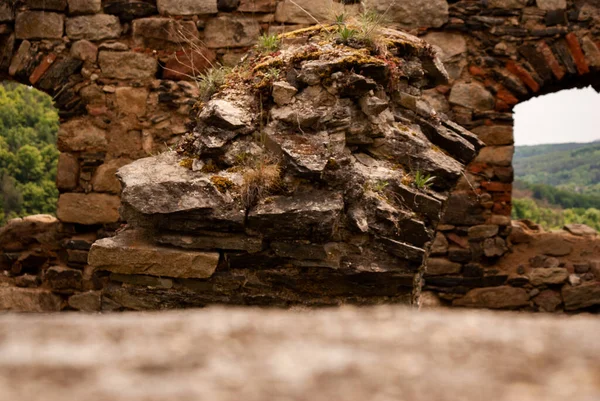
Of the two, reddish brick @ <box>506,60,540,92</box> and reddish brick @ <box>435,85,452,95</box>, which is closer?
reddish brick @ <box>506,60,540,92</box>

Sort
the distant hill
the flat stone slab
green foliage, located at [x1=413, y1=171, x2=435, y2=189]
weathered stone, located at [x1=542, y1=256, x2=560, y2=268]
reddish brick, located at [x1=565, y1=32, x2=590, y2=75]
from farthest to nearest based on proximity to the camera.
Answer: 1. the distant hill
2. weathered stone, located at [x1=542, y1=256, x2=560, y2=268]
3. reddish brick, located at [x1=565, y1=32, x2=590, y2=75]
4. green foliage, located at [x1=413, y1=171, x2=435, y2=189]
5. the flat stone slab

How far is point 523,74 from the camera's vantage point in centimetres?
567

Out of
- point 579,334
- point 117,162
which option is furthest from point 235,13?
point 579,334

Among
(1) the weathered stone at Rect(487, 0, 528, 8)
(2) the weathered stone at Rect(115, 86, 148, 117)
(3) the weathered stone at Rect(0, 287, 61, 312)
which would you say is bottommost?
(3) the weathered stone at Rect(0, 287, 61, 312)

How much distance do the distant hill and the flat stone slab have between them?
9.21 metres

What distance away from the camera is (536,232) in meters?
6.06

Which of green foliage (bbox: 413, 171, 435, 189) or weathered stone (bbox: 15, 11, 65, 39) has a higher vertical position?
weathered stone (bbox: 15, 11, 65, 39)

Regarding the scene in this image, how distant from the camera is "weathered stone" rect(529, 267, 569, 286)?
5.79m

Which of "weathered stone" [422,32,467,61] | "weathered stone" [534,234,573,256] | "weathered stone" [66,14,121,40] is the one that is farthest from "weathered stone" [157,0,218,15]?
"weathered stone" [534,234,573,256]

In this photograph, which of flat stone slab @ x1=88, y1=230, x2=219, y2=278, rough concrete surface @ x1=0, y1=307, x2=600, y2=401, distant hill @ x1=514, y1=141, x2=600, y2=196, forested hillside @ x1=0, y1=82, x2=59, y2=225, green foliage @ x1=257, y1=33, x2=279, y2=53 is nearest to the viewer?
rough concrete surface @ x1=0, y1=307, x2=600, y2=401

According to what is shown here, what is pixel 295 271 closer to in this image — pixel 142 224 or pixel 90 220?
pixel 142 224

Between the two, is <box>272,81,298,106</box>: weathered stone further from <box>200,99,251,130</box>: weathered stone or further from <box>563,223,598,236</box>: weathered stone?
<box>563,223,598,236</box>: weathered stone

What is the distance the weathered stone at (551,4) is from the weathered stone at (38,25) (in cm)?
415

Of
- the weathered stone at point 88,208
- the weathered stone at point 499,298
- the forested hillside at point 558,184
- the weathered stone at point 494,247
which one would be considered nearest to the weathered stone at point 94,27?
the weathered stone at point 88,208
